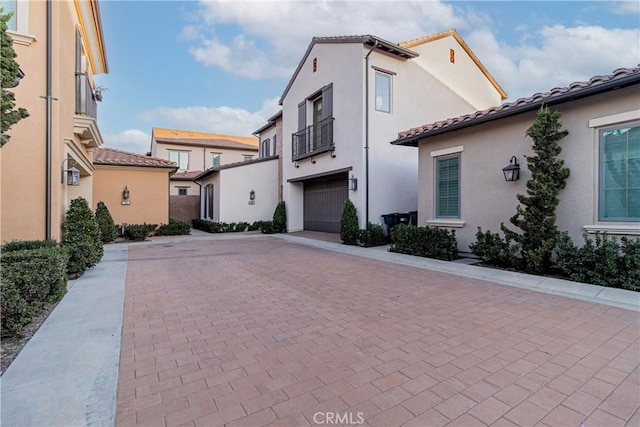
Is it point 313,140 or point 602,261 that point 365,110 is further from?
point 602,261

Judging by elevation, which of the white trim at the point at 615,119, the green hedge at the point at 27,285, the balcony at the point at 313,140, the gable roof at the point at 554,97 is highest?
the balcony at the point at 313,140

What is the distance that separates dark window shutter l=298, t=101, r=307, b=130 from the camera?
15.0 meters

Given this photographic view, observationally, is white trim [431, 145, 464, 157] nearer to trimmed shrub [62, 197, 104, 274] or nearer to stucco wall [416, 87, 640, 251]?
stucco wall [416, 87, 640, 251]

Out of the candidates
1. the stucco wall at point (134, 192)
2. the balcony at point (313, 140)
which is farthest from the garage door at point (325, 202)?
the stucco wall at point (134, 192)

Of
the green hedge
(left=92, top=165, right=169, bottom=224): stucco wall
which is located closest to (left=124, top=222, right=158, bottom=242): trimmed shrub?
(left=92, top=165, right=169, bottom=224): stucco wall

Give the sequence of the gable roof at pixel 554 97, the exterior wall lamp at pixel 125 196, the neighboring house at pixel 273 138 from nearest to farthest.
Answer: the gable roof at pixel 554 97 → the exterior wall lamp at pixel 125 196 → the neighboring house at pixel 273 138

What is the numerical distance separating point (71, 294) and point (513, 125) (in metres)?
9.39

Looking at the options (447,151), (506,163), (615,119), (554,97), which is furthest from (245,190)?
(615,119)

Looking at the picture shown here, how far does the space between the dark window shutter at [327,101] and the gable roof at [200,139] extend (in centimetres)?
1820

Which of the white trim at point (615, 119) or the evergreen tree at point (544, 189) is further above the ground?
the white trim at point (615, 119)

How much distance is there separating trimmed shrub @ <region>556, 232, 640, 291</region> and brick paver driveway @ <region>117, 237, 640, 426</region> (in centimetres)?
118

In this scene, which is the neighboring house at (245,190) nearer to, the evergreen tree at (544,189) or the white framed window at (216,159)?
the white framed window at (216,159)

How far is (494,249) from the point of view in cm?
708

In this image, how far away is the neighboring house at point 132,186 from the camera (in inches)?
567
